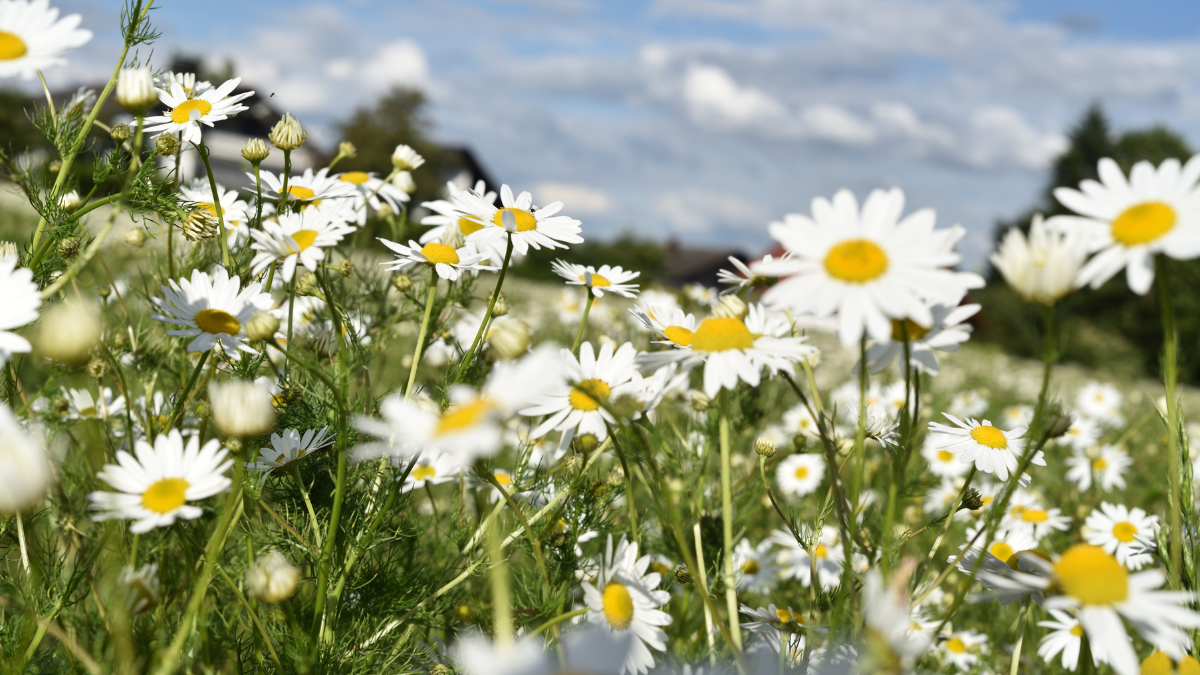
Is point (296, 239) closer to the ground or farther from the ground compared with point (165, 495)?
farther from the ground

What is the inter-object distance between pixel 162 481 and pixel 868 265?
0.87 m

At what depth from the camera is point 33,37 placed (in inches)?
37.8

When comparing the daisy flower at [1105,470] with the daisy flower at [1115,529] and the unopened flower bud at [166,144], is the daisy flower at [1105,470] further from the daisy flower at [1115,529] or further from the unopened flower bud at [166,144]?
the unopened flower bud at [166,144]

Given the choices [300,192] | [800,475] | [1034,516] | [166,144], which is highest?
[166,144]

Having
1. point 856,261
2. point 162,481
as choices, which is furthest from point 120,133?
point 856,261

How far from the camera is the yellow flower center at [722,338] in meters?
0.89

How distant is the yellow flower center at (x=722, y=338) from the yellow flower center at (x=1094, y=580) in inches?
15.6

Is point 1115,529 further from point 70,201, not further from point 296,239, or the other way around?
Result: point 70,201

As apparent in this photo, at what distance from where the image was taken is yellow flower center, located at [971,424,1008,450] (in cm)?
120

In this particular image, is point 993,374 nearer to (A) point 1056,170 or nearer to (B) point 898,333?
(B) point 898,333

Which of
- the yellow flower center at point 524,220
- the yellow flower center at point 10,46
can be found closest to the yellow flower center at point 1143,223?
the yellow flower center at point 524,220

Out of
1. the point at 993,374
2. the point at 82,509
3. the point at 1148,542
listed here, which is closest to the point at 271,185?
the point at 82,509

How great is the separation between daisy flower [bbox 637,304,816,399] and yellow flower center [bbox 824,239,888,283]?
0.37 feet

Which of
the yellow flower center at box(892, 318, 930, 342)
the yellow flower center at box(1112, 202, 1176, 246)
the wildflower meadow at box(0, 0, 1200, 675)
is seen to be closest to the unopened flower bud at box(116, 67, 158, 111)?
the wildflower meadow at box(0, 0, 1200, 675)
